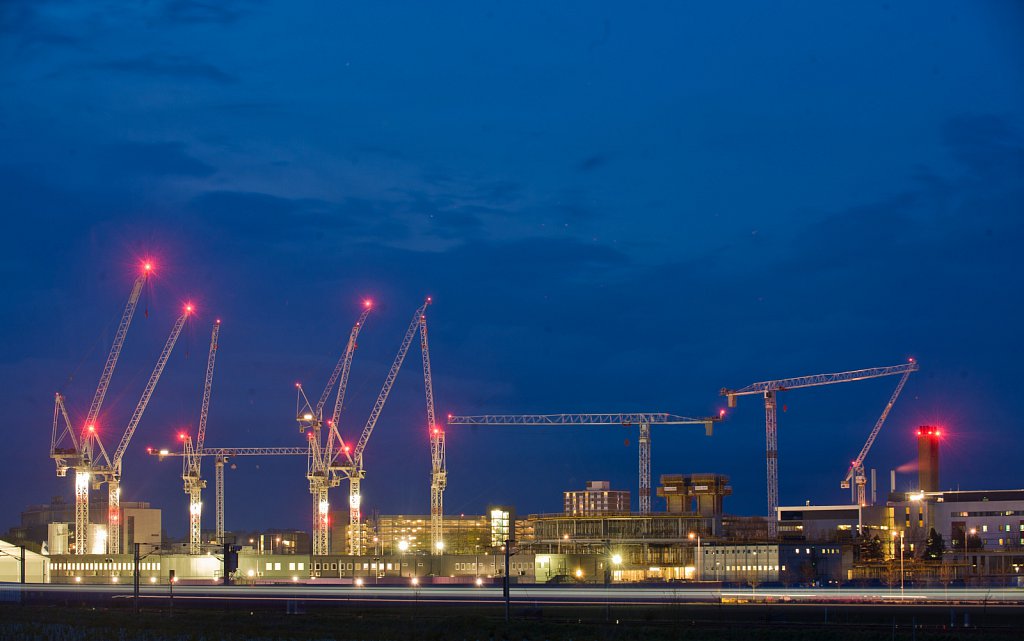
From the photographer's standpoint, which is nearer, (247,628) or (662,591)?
(247,628)

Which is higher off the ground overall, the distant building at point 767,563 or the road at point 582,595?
the road at point 582,595

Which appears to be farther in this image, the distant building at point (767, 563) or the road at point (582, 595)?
the distant building at point (767, 563)

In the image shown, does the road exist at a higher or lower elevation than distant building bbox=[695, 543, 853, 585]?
higher

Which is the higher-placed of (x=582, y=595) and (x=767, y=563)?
(x=582, y=595)

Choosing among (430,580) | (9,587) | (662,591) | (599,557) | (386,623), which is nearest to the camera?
(386,623)

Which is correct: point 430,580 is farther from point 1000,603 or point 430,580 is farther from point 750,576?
point 1000,603

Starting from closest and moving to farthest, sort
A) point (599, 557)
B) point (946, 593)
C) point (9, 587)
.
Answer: point (946, 593) < point (9, 587) < point (599, 557)

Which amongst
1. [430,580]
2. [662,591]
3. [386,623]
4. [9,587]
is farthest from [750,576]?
[386,623]

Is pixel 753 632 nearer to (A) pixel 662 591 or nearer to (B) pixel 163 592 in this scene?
(A) pixel 662 591

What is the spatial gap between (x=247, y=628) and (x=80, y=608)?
937 inches

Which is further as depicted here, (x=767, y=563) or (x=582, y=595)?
(x=767, y=563)

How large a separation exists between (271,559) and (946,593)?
109 metres

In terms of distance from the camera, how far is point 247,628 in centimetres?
8312

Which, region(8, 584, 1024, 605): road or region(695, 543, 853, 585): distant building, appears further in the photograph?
region(695, 543, 853, 585): distant building
